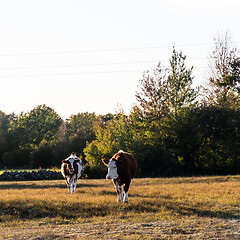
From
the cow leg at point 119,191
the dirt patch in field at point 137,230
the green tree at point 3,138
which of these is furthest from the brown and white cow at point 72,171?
the green tree at point 3,138

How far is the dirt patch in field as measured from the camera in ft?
35.7

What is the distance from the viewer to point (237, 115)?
143 ft

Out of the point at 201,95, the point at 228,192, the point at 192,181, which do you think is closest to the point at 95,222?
the point at 228,192

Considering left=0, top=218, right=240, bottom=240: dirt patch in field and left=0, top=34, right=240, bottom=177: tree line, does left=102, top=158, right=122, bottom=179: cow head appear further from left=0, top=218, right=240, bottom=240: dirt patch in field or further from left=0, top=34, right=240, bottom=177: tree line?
left=0, top=34, right=240, bottom=177: tree line

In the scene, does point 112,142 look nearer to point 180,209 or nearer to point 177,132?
point 177,132

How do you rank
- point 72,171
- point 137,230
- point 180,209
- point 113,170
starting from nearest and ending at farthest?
point 137,230 → point 180,209 → point 113,170 → point 72,171

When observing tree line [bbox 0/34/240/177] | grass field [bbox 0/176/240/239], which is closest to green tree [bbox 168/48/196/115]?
tree line [bbox 0/34/240/177]

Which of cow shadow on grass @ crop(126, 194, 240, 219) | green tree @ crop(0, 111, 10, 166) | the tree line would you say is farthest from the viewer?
green tree @ crop(0, 111, 10, 166)

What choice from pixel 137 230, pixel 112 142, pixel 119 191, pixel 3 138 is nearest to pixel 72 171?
pixel 119 191

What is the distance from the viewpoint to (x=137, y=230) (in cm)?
1165

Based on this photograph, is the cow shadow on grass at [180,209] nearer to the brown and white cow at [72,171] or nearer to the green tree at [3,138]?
the brown and white cow at [72,171]

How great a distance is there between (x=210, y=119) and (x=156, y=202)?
1136 inches

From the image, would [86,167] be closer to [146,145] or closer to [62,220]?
[146,145]

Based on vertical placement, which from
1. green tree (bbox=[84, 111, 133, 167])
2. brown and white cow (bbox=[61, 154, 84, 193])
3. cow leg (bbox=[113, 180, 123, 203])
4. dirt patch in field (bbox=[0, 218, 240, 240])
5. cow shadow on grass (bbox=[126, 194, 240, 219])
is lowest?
dirt patch in field (bbox=[0, 218, 240, 240])
